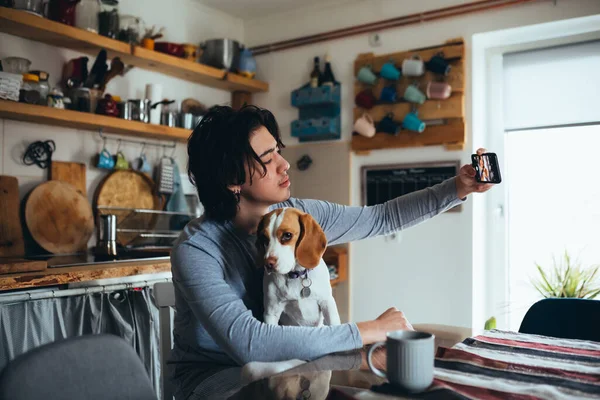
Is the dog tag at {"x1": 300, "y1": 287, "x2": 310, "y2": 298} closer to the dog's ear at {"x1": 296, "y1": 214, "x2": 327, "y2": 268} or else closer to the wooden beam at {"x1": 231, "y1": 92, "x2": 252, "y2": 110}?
the dog's ear at {"x1": 296, "y1": 214, "x2": 327, "y2": 268}

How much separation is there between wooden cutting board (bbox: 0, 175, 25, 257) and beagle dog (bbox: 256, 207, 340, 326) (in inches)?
69.4

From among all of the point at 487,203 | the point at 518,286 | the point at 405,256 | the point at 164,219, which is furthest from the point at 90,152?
the point at 518,286

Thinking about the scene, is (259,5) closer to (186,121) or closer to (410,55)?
(186,121)

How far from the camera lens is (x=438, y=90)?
3066 mm

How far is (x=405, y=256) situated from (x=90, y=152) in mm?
1917

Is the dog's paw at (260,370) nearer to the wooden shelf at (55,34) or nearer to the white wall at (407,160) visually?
the wooden shelf at (55,34)

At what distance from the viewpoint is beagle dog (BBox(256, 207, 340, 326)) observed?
1.15 meters

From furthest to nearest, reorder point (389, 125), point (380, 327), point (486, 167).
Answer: point (389, 125)
point (486, 167)
point (380, 327)

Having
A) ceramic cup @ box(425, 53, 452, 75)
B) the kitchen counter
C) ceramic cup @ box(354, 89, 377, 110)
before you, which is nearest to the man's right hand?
the kitchen counter

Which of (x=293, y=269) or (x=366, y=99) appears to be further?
(x=366, y=99)

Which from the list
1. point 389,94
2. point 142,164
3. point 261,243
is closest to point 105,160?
point 142,164

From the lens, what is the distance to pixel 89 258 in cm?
257

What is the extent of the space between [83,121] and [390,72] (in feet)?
5.68

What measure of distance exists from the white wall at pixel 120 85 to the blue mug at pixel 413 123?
137 cm
